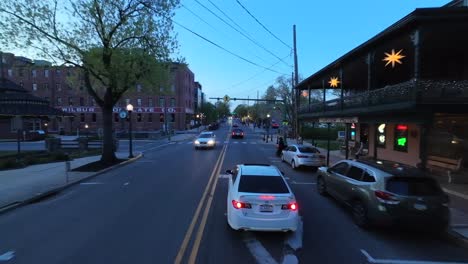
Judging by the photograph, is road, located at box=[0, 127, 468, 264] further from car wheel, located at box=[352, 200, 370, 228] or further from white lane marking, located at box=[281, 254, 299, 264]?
car wheel, located at box=[352, 200, 370, 228]

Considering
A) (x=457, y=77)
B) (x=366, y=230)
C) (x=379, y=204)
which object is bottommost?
(x=366, y=230)

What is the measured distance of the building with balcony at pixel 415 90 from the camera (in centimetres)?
1152

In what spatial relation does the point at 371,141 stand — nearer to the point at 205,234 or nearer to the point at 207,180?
the point at 207,180

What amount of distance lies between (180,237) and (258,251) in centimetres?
182

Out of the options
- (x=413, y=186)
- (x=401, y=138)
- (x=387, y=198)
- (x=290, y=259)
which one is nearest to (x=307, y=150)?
(x=401, y=138)

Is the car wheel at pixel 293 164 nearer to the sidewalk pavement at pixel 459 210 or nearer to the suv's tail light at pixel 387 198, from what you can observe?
the sidewalk pavement at pixel 459 210

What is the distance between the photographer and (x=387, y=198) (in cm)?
774

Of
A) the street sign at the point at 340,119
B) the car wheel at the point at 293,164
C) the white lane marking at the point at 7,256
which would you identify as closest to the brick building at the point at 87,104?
the street sign at the point at 340,119

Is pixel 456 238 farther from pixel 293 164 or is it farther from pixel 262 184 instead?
pixel 293 164

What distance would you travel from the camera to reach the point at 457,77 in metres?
17.1

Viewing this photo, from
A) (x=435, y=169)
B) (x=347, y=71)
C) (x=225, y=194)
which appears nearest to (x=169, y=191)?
(x=225, y=194)

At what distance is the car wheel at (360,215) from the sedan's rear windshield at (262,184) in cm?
229

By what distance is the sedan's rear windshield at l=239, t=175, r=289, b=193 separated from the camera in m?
7.54

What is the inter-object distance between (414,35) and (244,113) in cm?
18124
